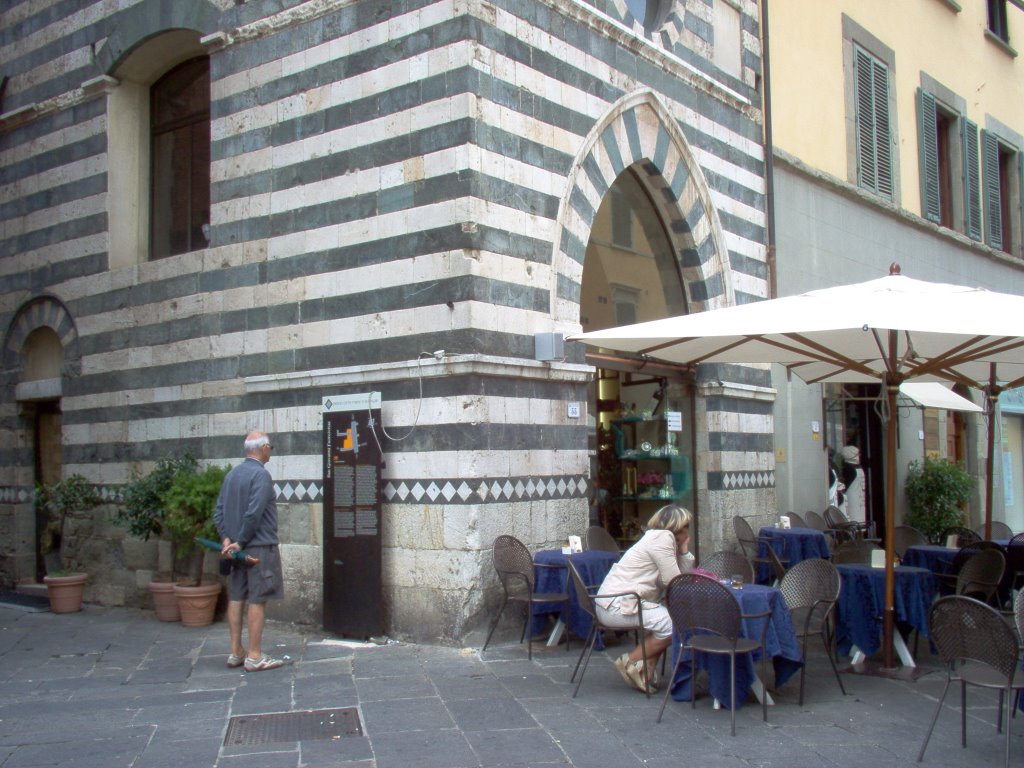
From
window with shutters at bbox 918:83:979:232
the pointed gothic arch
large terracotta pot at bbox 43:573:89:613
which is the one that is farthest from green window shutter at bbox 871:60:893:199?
large terracotta pot at bbox 43:573:89:613

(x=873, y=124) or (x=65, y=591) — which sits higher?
(x=873, y=124)

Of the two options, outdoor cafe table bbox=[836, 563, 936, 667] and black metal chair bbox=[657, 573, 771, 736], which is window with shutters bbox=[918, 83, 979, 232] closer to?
outdoor cafe table bbox=[836, 563, 936, 667]

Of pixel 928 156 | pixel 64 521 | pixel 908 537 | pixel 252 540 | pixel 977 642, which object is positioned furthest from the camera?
pixel 928 156

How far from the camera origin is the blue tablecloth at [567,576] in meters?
7.25

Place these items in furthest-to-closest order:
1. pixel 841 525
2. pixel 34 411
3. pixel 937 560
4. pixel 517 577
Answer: pixel 841 525, pixel 34 411, pixel 937 560, pixel 517 577

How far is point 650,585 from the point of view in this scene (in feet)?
20.4

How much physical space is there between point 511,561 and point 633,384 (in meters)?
2.96

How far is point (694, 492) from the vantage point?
1019 cm

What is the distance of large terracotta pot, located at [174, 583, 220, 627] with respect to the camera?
28.1 feet

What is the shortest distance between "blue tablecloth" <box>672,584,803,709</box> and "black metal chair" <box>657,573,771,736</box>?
0.06 m

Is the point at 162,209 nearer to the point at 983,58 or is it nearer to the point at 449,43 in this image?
the point at 449,43

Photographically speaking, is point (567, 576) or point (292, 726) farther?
point (567, 576)

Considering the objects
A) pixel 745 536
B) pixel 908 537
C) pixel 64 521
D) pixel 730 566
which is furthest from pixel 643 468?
pixel 64 521

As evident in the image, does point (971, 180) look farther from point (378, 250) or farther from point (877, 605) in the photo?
point (378, 250)
